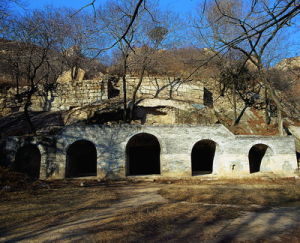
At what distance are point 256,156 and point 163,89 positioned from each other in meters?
9.50

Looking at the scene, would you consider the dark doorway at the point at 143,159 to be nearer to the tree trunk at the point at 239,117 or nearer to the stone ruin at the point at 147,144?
the stone ruin at the point at 147,144

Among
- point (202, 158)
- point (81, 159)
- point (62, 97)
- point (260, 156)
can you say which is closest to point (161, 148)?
point (202, 158)

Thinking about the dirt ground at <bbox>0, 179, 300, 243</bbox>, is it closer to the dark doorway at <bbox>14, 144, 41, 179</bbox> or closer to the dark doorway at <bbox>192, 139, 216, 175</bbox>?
the dark doorway at <bbox>14, 144, 41, 179</bbox>

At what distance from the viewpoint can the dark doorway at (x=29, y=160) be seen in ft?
49.0

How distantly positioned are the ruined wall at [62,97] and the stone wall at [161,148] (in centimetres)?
722

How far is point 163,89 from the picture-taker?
21.7 metres

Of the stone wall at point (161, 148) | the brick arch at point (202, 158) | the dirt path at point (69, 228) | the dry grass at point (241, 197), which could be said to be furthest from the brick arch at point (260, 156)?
the dirt path at point (69, 228)

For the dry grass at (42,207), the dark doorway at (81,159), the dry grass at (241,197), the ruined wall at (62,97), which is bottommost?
the dry grass at (241,197)

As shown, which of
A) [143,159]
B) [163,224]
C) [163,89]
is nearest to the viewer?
[163,224]

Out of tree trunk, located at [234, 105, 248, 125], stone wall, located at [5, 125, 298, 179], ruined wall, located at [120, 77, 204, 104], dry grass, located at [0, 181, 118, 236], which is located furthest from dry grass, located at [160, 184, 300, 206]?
ruined wall, located at [120, 77, 204, 104]

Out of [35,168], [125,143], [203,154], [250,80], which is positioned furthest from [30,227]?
[250,80]

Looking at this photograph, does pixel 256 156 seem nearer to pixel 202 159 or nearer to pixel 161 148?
pixel 202 159

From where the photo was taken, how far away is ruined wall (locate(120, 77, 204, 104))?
21.4m

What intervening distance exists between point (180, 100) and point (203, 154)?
5.03 m
